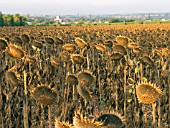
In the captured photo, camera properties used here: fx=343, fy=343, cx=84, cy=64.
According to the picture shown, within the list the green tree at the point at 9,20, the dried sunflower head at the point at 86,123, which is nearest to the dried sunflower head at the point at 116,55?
the dried sunflower head at the point at 86,123

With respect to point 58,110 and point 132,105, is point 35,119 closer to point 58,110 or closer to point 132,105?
point 58,110

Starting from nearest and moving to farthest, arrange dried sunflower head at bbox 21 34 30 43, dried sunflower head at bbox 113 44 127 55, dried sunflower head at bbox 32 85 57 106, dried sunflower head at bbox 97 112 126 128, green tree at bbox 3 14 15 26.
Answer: dried sunflower head at bbox 97 112 126 128 → dried sunflower head at bbox 32 85 57 106 → dried sunflower head at bbox 113 44 127 55 → dried sunflower head at bbox 21 34 30 43 → green tree at bbox 3 14 15 26

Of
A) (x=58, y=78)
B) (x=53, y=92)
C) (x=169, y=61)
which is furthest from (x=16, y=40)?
(x=53, y=92)

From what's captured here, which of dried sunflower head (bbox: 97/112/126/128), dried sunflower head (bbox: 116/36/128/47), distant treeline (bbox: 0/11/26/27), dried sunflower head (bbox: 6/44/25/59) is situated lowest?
distant treeline (bbox: 0/11/26/27)

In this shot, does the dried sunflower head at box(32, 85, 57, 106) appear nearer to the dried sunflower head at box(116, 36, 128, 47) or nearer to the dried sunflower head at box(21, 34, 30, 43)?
the dried sunflower head at box(116, 36, 128, 47)

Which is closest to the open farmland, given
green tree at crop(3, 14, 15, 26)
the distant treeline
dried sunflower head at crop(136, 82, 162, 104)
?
dried sunflower head at crop(136, 82, 162, 104)

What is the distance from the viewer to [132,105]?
241 inches

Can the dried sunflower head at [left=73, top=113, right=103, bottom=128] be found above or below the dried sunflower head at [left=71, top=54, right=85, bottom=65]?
above

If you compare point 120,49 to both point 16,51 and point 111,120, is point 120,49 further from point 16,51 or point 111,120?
point 111,120

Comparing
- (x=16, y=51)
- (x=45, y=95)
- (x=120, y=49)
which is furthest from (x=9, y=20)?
(x=45, y=95)

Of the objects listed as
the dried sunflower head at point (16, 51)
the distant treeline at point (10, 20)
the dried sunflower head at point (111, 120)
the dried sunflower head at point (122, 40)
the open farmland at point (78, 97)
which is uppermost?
the dried sunflower head at point (16, 51)

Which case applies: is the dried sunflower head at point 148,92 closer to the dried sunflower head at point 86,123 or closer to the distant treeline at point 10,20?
the dried sunflower head at point 86,123

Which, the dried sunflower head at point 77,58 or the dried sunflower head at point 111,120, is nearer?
the dried sunflower head at point 111,120

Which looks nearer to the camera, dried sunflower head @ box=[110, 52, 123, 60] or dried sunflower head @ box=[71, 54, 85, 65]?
dried sunflower head @ box=[71, 54, 85, 65]
